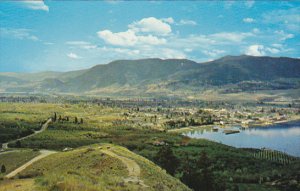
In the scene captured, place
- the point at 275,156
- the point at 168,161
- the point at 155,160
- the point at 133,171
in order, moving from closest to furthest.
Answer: the point at 133,171
the point at 168,161
the point at 155,160
the point at 275,156

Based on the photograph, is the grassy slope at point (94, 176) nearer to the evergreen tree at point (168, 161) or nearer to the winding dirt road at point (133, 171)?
the winding dirt road at point (133, 171)

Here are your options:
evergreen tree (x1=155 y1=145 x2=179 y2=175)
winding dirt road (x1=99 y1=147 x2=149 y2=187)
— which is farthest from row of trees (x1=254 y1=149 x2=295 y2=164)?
winding dirt road (x1=99 y1=147 x2=149 y2=187)

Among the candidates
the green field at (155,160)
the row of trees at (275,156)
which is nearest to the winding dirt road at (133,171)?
the green field at (155,160)

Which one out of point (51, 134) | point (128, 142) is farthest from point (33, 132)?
point (128, 142)

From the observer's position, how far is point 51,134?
16338 centimetres

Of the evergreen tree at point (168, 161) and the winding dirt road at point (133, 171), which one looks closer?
the winding dirt road at point (133, 171)

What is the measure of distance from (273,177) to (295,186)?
1492cm

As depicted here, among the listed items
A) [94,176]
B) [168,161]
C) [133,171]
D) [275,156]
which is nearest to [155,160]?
[168,161]

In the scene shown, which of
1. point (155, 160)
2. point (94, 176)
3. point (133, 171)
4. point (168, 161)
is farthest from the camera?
point (155, 160)

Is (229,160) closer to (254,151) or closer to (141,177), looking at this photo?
(254,151)

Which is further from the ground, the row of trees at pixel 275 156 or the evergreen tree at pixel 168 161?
the evergreen tree at pixel 168 161

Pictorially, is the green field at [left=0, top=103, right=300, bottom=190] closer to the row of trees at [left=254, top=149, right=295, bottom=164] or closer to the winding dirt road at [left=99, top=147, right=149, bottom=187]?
the winding dirt road at [left=99, top=147, right=149, bottom=187]

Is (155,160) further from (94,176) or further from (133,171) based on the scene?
(94,176)

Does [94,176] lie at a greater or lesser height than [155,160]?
greater
